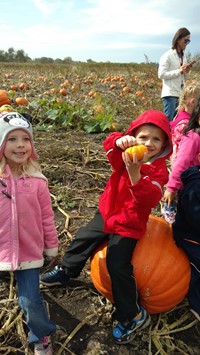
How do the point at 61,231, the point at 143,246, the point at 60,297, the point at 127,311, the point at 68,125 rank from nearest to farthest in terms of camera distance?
the point at 127,311, the point at 143,246, the point at 60,297, the point at 61,231, the point at 68,125

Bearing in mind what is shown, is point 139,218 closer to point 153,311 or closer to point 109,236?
point 109,236

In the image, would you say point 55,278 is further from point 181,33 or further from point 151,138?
point 181,33

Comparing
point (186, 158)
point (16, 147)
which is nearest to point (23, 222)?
point (16, 147)

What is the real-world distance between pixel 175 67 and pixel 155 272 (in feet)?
13.1

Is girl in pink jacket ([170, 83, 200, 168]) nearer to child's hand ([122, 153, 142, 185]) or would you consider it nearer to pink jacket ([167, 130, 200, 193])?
pink jacket ([167, 130, 200, 193])

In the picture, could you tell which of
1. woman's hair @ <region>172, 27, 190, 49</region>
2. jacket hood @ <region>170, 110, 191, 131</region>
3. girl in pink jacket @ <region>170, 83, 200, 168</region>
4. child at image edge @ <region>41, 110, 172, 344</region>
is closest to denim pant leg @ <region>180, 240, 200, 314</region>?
child at image edge @ <region>41, 110, 172, 344</region>

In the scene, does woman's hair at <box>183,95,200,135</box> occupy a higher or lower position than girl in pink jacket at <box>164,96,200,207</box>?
higher

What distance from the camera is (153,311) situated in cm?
240

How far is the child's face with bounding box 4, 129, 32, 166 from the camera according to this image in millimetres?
2133

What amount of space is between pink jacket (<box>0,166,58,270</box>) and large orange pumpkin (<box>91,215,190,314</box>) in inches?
18.4

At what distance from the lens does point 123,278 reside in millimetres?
2178

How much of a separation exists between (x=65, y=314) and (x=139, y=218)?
86cm

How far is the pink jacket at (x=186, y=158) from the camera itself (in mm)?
2912

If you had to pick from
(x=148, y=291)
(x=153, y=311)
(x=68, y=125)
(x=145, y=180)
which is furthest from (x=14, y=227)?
(x=68, y=125)
